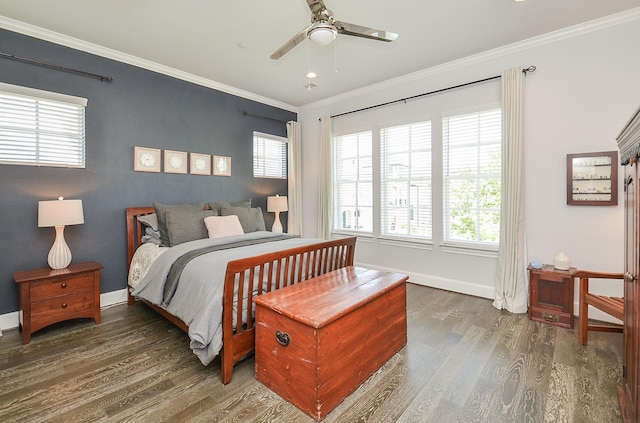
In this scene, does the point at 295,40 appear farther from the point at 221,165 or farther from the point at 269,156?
the point at 269,156

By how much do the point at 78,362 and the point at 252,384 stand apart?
141cm

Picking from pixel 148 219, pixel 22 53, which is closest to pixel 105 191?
pixel 148 219

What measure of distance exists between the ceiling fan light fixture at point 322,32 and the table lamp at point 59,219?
2.71m

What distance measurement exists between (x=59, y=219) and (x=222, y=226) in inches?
58.5

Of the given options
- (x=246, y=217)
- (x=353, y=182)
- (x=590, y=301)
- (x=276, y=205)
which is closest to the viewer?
(x=590, y=301)

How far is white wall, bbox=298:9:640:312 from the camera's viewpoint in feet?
9.23

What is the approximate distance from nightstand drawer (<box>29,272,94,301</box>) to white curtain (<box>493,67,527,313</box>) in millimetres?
4293

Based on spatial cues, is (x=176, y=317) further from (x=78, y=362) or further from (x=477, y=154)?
(x=477, y=154)

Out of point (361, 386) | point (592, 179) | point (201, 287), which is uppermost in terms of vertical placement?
point (592, 179)

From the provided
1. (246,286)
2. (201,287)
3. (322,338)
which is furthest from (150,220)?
(322,338)

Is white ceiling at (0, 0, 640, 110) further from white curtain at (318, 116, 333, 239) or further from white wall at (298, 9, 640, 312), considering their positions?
white curtain at (318, 116, 333, 239)

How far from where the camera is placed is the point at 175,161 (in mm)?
3957

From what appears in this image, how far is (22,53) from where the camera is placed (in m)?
2.86

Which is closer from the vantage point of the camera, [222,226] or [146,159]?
[222,226]
